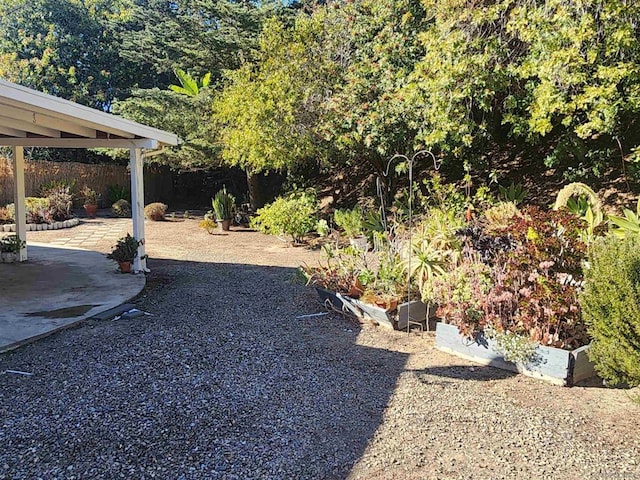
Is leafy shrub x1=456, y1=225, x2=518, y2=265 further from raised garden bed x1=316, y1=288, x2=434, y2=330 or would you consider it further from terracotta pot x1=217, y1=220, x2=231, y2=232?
terracotta pot x1=217, y1=220, x2=231, y2=232

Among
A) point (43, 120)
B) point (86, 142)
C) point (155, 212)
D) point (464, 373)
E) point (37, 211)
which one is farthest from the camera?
point (155, 212)

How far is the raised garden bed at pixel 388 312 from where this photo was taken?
5.23 metres

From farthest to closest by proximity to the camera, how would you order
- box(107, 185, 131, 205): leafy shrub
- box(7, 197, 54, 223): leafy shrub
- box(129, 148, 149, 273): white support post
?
box(107, 185, 131, 205): leafy shrub < box(7, 197, 54, 223): leafy shrub < box(129, 148, 149, 273): white support post

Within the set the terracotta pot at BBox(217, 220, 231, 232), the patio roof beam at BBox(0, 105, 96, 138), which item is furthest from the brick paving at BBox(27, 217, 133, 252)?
→ the patio roof beam at BBox(0, 105, 96, 138)

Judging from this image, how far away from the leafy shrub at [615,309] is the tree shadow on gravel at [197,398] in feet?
4.90

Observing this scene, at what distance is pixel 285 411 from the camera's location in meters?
3.34

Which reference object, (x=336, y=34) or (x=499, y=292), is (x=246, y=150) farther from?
(x=499, y=292)

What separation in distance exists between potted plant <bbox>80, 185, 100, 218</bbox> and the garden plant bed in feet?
50.6

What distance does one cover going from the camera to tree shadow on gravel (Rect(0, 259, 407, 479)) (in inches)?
107

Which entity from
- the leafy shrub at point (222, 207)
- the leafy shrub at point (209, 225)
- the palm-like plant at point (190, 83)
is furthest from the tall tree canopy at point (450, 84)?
the palm-like plant at point (190, 83)

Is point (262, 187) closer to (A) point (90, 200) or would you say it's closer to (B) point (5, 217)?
(A) point (90, 200)

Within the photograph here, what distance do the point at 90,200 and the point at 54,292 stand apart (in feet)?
39.6

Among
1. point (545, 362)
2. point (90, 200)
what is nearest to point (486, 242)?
point (545, 362)

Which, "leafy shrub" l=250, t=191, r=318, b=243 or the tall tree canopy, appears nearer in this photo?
the tall tree canopy
